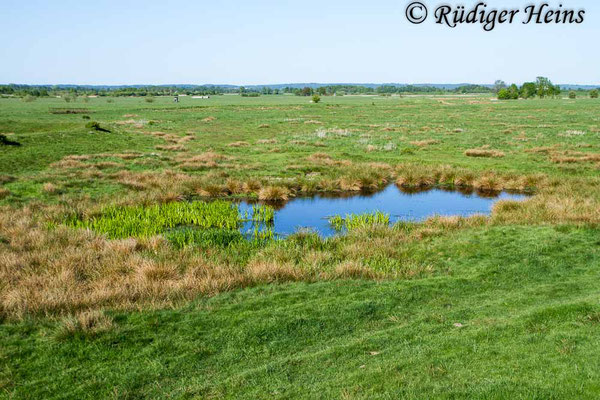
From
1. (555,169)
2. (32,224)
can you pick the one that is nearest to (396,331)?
(32,224)

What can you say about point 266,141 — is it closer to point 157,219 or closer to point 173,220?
point 173,220

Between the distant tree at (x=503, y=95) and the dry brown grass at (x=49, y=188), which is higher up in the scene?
the distant tree at (x=503, y=95)

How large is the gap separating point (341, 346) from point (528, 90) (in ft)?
692

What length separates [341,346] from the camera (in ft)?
32.5

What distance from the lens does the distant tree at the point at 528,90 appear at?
193 meters

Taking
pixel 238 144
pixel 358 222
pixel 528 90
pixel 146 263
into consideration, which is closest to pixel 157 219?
pixel 146 263

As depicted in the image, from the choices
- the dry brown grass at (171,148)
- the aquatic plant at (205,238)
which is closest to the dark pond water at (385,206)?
the aquatic plant at (205,238)

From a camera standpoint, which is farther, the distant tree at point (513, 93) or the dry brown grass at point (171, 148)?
the distant tree at point (513, 93)

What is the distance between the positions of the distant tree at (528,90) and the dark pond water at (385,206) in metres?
185

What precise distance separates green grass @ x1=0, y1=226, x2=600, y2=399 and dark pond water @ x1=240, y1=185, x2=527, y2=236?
966 cm

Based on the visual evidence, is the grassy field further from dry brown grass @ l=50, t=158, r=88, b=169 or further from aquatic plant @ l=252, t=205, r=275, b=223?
dry brown grass @ l=50, t=158, r=88, b=169

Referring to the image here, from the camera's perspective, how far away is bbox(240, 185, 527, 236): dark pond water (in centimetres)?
2423

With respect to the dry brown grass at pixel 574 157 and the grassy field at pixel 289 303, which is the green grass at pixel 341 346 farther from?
the dry brown grass at pixel 574 157

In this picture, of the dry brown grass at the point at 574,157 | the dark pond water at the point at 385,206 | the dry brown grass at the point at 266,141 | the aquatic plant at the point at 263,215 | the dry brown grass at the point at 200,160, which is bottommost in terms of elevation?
the dark pond water at the point at 385,206
